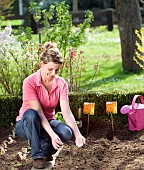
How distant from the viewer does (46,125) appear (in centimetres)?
452

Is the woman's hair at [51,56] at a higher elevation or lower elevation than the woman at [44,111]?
higher

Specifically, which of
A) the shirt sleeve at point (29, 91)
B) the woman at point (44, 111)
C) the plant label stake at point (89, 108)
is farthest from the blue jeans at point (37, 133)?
the plant label stake at point (89, 108)

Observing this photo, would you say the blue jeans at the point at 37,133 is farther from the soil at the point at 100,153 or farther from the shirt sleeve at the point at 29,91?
the soil at the point at 100,153

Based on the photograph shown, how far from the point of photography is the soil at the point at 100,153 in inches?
188

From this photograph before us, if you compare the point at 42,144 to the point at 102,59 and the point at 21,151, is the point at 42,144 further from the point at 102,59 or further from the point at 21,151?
the point at 102,59

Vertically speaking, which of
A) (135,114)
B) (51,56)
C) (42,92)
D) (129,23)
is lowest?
(135,114)

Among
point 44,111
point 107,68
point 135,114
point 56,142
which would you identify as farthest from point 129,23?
point 56,142

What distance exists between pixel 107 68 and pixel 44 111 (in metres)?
5.88

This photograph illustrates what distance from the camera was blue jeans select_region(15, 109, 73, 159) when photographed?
4.52 metres

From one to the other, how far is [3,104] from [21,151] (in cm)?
98

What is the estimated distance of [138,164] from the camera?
15.1 ft

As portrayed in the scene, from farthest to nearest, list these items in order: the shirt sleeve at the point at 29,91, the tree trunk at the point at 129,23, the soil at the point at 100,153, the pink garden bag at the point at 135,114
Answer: the tree trunk at the point at 129,23
the pink garden bag at the point at 135,114
the soil at the point at 100,153
the shirt sleeve at the point at 29,91

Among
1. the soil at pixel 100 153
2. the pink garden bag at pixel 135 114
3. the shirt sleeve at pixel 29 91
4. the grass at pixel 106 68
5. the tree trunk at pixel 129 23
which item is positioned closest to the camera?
the shirt sleeve at pixel 29 91

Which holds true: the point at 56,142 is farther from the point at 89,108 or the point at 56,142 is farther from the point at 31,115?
the point at 89,108
